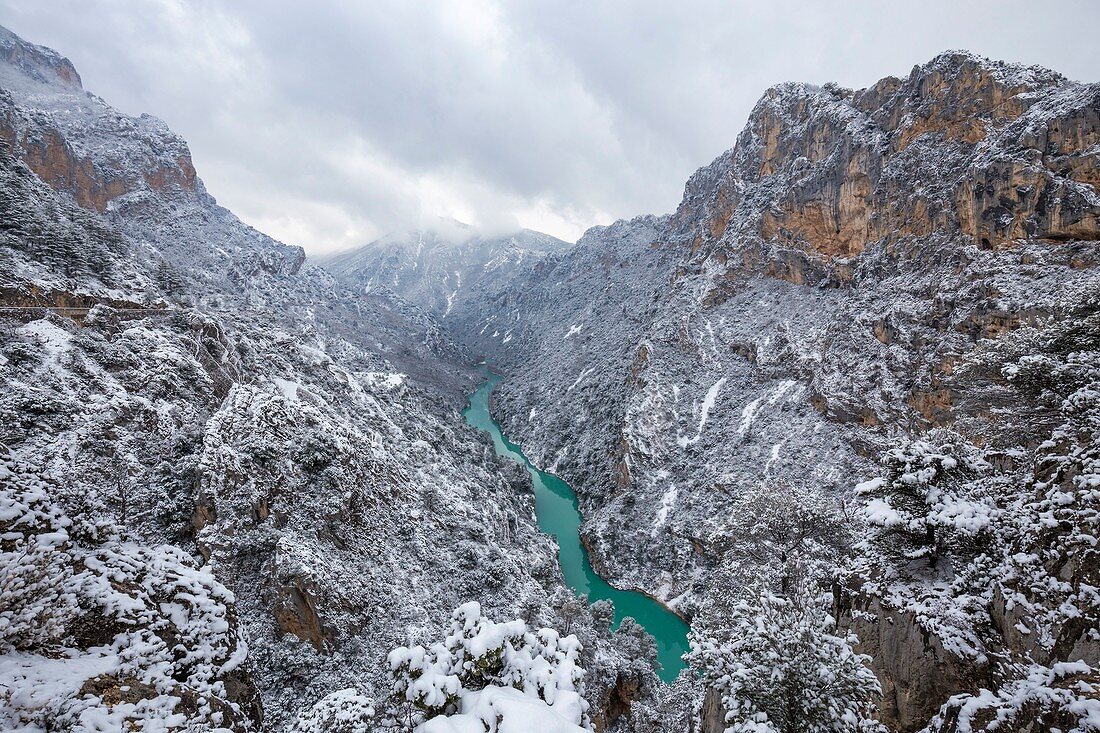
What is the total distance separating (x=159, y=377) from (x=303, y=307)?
62.2m

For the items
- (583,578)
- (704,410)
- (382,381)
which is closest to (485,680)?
(583,578)

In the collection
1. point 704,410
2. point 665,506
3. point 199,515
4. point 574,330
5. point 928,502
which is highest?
point 574,330

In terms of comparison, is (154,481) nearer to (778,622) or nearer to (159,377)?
(159,377)

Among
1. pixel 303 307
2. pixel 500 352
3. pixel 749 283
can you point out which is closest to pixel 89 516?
pixel 749 283

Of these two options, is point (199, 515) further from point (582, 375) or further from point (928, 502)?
point (582, 375)

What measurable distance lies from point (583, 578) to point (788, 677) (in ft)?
149

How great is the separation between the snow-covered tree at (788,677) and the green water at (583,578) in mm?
31509

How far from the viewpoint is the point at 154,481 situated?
74.2 feet

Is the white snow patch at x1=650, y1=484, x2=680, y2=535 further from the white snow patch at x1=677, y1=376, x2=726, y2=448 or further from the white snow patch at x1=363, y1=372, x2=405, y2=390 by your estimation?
the white snow patch at x1=363, y1=372, x2=405, y2=390

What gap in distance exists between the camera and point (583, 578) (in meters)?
50.4

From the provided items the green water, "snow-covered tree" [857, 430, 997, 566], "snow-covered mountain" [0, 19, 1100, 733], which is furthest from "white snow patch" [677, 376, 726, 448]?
"snow-covered tree" [857, 430, 997, 566]

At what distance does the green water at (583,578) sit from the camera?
4044cm

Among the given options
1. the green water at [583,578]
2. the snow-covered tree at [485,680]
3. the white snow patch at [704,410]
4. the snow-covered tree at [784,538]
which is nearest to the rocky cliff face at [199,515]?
the snow-covered tree at [485,680]

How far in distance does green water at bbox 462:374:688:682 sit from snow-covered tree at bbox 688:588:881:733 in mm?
31509
